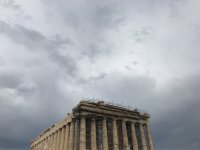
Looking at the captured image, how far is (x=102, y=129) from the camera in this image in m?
56.4

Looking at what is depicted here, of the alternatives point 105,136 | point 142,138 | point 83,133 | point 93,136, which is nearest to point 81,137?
point 83,133

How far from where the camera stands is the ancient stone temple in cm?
5415

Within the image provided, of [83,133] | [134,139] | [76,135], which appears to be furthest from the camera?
[134,139]

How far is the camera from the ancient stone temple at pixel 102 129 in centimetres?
5415

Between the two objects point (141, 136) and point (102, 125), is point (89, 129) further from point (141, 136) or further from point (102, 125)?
point (141, 136)

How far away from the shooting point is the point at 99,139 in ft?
188

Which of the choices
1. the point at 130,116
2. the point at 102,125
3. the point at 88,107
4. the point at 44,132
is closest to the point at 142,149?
the point at 130,116

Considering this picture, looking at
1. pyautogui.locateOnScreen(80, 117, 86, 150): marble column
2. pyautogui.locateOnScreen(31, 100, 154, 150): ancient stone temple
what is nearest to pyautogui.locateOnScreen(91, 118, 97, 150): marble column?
pyautogui.locateOnScreen(31, 100, 154, 150): ancient stone temple

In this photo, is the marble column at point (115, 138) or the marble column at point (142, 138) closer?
the marble column at point (115, 138)

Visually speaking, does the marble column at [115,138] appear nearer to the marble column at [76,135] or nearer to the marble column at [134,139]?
the marble column at [134,139]

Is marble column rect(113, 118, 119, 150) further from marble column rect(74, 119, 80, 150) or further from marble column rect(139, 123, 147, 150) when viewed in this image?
marble column rect(139, 123, 147, 150)

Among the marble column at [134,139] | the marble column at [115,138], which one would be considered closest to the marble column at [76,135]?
the marble column at [115,138]

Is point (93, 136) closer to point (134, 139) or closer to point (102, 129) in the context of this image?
point (102, 129)

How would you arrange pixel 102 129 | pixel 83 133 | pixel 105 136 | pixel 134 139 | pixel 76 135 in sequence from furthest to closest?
pixel 134 139
pixel 102 129
pixel 105 136
pixel 76 135
pixel 83 133
